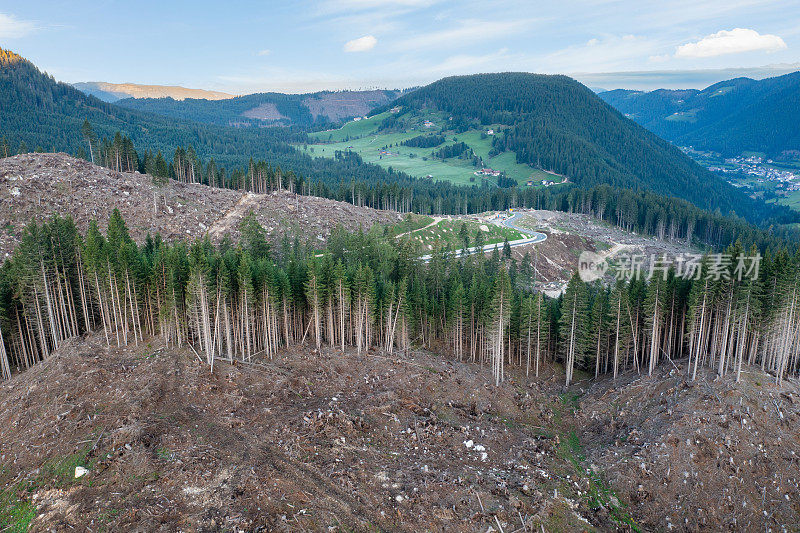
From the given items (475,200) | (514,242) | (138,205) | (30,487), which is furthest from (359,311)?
(475,200)

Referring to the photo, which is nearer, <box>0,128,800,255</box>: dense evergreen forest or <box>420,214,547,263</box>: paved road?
<box>420,214,547,263</box>: paved road

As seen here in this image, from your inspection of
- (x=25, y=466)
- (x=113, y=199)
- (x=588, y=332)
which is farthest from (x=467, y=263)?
(x=113, y=199)

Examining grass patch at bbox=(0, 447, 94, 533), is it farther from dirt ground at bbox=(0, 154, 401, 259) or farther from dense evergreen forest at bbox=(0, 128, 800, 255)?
dense evergreen forest at bbox=(0, 128, 800, 255)

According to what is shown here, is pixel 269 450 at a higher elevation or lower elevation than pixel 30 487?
lower

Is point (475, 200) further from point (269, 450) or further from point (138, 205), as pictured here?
point (269, 450)

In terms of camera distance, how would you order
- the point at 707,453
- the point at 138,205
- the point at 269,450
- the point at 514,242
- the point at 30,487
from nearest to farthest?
the point at 30,487, the point at 269,450, the point at 707,453, the point at 138,205, the point at 514,242

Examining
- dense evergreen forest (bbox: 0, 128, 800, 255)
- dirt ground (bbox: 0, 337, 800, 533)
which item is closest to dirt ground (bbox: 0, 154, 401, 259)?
dense evergreen forest (bbox: 0, 128, 800, 255)

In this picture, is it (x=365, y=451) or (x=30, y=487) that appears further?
(x=365, y=451)
